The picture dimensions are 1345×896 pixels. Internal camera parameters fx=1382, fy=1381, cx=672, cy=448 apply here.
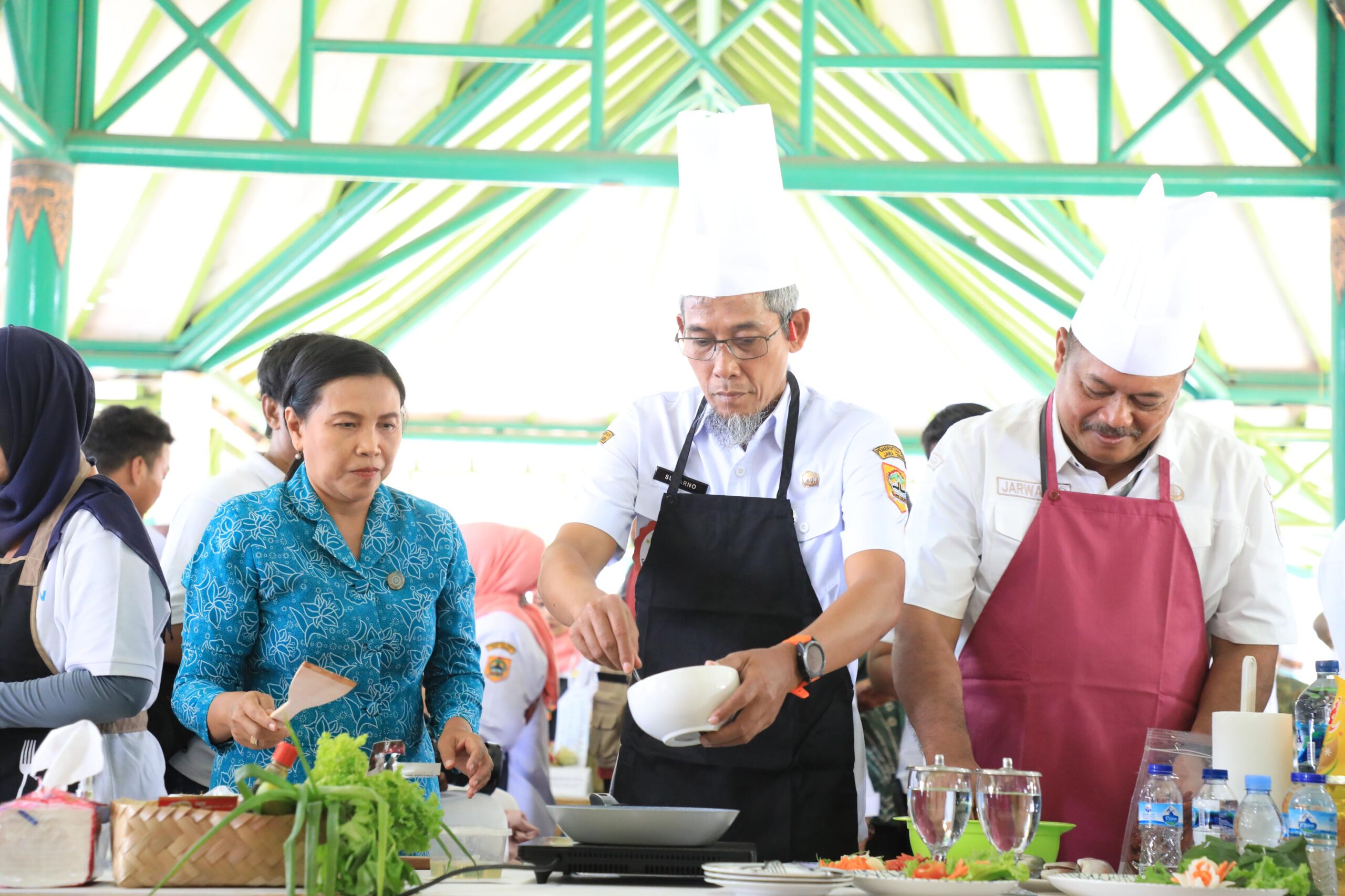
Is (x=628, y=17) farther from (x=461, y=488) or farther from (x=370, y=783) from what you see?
(x=370, y=783)

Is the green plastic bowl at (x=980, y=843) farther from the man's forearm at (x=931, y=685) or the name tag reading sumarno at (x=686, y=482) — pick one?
the name tag reading sumarno at (x=686, y=482)

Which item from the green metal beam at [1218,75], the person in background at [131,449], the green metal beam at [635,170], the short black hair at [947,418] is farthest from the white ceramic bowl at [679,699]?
the green metal beam at [1218,75]

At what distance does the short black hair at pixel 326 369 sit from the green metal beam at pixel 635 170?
3487mm

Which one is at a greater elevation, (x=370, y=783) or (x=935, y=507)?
(x=935, y=507)

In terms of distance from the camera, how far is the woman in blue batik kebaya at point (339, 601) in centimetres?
196

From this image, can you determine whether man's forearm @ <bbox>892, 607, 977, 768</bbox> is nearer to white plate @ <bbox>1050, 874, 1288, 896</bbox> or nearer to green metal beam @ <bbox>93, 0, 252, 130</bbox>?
white plate @ <bbox>1050, 874, 1288, 896</bbox>

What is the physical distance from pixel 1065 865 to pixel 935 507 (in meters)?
0.71

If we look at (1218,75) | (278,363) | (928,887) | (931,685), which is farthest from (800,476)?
(1218,75)

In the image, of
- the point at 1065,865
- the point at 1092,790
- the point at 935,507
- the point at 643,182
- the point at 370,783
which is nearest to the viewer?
the point at 370,783

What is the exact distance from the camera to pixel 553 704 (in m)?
4.54

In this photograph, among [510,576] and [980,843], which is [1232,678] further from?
[510,576]

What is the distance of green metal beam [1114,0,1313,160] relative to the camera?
18.1ft

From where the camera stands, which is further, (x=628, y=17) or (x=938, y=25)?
(x=628, y=17)

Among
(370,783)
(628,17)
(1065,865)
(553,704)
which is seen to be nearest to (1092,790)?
(1065,865)
